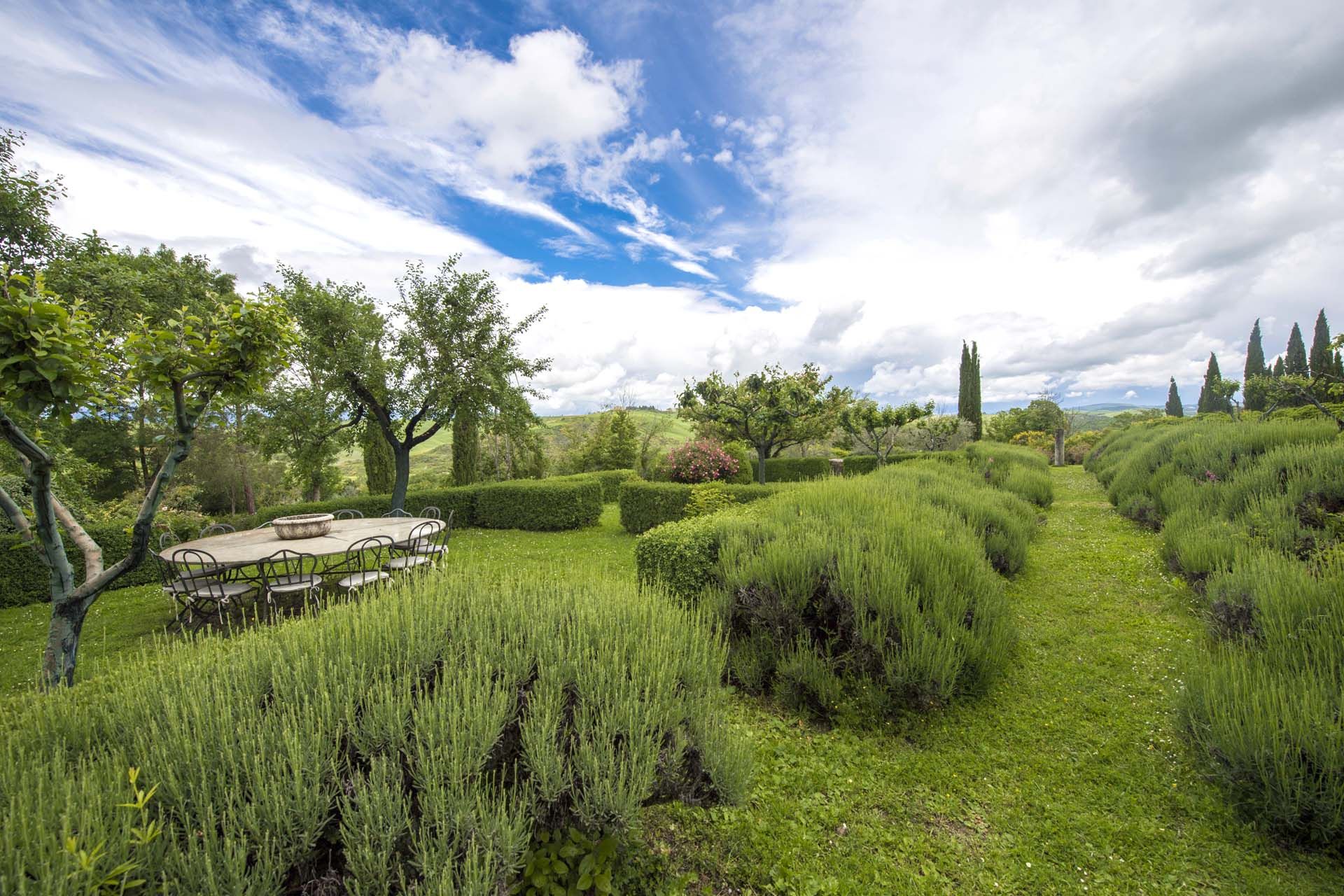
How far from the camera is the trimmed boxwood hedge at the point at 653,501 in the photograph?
11.4m

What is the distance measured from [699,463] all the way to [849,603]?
9002mm

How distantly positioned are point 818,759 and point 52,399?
17.8 feet

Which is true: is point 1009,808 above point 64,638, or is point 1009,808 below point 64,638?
below

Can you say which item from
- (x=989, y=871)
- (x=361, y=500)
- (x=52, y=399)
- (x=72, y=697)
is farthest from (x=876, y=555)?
(x=361, y=500)

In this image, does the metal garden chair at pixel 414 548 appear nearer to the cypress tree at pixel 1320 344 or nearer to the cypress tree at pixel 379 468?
the cypress tree at pixel 379 468

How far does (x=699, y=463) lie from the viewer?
1302 cm

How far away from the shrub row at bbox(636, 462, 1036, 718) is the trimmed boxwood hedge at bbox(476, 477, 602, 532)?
7.93 m

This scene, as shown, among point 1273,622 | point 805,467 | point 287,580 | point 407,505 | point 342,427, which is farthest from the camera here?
point 805,467

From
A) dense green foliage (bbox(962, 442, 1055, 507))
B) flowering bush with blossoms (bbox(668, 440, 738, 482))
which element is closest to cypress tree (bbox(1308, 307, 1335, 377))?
dense green foliage (bbox(962, 442, 1055, 507))

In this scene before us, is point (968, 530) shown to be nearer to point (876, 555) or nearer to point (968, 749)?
point (876, 555)

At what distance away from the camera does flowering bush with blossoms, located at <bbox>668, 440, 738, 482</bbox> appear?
13.0 m

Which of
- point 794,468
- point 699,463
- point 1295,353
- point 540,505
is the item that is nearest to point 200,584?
point 540,505

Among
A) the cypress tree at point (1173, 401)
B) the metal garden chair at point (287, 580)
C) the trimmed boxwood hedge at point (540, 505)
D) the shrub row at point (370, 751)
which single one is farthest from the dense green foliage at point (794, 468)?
the cypress tree at point (1173, 401)

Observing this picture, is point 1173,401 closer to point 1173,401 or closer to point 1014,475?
point 1173,401
